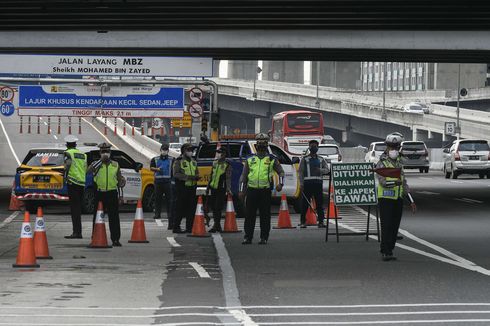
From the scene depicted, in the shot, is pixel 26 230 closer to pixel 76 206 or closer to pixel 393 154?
pixel 393 154

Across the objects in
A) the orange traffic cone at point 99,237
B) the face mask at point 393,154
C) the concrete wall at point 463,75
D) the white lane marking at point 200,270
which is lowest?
the white lane marking at point 200,270

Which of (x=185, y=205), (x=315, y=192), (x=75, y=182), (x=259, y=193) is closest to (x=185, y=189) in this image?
(x=185, y=205)

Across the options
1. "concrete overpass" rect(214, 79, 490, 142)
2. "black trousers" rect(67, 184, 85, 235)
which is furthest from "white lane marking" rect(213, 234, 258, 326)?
"concrete overpass" rect(214, 79, 490, 142)

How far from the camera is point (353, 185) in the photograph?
21875 mm

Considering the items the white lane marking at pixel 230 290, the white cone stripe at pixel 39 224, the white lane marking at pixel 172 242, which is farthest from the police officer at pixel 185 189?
the white cone stripe at pixel 39 224

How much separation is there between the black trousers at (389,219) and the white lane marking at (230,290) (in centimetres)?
214

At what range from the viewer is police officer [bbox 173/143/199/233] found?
24.2m

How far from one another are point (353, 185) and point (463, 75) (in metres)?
165

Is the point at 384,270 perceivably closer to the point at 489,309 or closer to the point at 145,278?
the point at 145,278

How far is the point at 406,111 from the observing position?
107250 millimetres

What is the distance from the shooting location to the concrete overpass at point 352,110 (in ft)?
341

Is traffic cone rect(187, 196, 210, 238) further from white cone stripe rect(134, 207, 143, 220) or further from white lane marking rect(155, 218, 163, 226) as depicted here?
white lane marking rect(155, 218, 163, 226)

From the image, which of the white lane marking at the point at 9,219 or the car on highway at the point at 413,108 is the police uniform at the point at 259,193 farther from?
the car on highway at the point at 413,108

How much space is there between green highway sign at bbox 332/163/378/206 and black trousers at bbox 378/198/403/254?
332 centimetres
